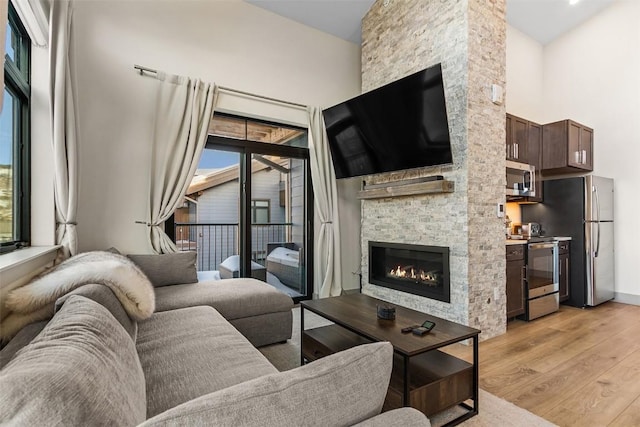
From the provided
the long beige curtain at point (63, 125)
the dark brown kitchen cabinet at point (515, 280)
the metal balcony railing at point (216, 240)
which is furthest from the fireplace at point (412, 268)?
the long beige curtain at point (63, 125)

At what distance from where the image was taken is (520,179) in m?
3.92

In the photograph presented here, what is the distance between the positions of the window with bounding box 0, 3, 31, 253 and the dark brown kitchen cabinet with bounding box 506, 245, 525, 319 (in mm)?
4322

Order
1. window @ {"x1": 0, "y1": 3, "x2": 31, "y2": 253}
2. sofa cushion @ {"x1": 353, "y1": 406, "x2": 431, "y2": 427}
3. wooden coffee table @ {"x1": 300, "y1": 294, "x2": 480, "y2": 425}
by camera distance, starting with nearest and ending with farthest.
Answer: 1. sofa cushion @ {"x1": 353, "y1": 406, "x2": 431, "y2": 427}
2. wooden coffee table @ {"x1": 300, "y1": 294, "x2": 480, "y2": 425}
3. window @ {"x1": 0, "y1": 3, "x2": 31, "y2": 253}

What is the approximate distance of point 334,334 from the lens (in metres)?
2.34

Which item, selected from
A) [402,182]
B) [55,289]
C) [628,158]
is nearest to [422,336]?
[55,289]

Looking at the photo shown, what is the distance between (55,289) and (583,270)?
5.37m

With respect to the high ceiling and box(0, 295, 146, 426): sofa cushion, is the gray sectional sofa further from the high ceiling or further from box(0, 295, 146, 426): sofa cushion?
the high ceiling

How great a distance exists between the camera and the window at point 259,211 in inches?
155

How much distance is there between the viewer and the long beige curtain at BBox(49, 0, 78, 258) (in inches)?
96.0

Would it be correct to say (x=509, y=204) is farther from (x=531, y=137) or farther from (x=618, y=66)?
(x=618, y=66)

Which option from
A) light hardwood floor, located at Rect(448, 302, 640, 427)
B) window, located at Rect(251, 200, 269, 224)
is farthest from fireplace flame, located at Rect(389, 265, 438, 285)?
window, located at Rect(251, 200, 269, 224)

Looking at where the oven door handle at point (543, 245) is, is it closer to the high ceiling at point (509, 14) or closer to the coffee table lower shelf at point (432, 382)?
the coffee table lower shelf at point (432, 382)

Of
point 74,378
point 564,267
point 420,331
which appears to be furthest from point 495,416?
point 564,267

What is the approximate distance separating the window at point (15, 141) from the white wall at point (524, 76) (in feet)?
18.4
